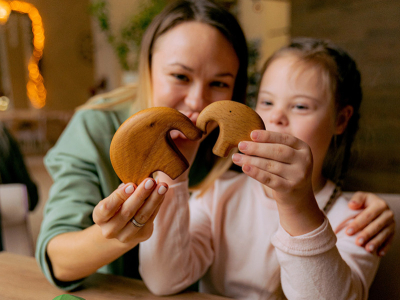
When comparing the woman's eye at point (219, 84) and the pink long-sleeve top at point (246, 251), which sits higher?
the woman's eye at point (219, 84)

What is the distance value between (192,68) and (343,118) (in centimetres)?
54

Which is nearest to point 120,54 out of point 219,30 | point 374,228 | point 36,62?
point 219,30

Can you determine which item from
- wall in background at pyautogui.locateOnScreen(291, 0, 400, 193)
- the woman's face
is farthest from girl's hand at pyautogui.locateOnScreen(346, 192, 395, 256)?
wall in background at pyautogui.locateOnScreen(291, 0, 400, 193)

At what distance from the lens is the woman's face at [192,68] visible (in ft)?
2.88

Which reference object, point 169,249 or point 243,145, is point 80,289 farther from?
point 243,145

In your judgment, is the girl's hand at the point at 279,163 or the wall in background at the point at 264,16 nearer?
the girl's hand at the point at 279,163

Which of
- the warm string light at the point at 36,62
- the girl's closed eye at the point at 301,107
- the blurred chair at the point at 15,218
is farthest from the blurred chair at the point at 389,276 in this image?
the warm string light at the point at 36,62

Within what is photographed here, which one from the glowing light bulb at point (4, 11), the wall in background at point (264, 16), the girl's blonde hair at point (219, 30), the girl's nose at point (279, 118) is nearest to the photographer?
the girl's nose at point (279, 118)

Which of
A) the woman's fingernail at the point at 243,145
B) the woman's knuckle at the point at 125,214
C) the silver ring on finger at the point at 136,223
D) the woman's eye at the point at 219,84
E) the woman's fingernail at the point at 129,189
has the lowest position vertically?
the silver ring on finger at the point at 136,223

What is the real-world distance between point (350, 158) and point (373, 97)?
4.53 ft

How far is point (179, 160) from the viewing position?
2.07ft

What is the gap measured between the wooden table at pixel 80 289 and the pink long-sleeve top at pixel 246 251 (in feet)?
0.12

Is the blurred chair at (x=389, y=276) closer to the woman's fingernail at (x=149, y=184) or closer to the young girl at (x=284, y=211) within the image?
the young girl at (x=284, y=211)

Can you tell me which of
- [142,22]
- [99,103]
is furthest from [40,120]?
[99,103]
